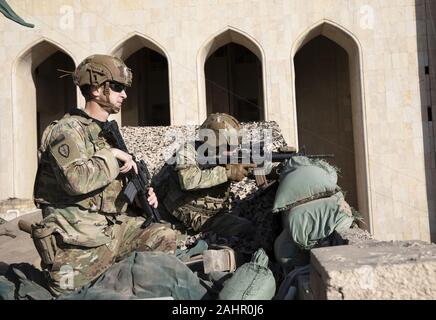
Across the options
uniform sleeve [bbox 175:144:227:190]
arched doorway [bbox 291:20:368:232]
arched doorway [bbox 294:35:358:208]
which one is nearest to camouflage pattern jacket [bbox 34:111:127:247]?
uniform sleeve [bbox 175:144:227:190]

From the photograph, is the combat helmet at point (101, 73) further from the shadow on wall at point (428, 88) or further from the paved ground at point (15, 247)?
the shadow on wall at point (428, 88)

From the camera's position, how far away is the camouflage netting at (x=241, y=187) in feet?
13.9

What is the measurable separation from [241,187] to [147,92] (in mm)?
12272

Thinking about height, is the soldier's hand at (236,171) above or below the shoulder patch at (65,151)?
below

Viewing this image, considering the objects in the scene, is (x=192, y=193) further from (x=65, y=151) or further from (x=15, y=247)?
(x=15, y=247)

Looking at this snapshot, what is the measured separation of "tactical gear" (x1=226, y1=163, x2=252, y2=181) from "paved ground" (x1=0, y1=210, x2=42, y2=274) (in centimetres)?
220

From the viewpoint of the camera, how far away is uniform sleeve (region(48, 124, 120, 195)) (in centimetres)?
303

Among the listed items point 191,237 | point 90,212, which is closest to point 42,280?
point 90,212

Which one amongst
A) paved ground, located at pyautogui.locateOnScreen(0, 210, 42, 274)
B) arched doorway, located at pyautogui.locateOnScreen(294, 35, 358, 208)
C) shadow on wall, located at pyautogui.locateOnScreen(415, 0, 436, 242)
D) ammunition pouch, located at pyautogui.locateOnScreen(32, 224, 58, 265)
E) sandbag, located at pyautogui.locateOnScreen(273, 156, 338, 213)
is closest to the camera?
ammunition pouch, located at pyautogui.locateOnScreen(32, 224, 58, 265)

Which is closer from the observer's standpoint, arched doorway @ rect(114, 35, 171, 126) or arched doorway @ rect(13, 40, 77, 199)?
arched doorway @ rect(13, 40, 77, 199)

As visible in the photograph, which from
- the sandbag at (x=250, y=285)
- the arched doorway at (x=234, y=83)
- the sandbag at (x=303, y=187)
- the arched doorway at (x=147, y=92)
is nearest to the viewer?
the sandbag at (x=250, y=285)

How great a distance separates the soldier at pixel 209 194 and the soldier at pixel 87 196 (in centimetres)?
79

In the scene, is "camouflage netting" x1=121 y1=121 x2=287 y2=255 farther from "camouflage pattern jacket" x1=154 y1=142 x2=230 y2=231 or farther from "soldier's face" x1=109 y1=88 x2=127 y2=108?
"soldier's face" x1=109 y1=88 x2=127 y2=108

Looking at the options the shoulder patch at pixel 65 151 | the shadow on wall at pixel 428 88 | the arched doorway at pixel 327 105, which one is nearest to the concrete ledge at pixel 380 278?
the shoulder patch at pixel 65 151
